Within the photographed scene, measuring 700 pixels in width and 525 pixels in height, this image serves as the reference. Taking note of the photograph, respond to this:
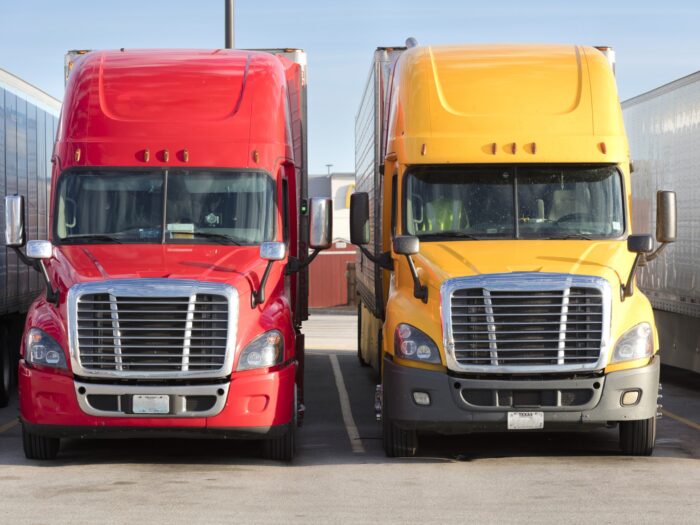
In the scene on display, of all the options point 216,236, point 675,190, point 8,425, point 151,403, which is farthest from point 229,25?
point 151,403

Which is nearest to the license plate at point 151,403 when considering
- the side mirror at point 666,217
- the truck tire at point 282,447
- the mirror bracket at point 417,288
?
the truck tire at point 282,447

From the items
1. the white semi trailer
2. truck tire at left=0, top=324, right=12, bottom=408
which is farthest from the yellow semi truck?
truck tire at left=0, top=324, right=12, bottom=408

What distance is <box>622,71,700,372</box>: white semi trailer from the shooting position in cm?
1780

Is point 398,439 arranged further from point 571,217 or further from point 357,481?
point 571,217

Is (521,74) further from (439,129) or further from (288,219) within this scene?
(288,219)

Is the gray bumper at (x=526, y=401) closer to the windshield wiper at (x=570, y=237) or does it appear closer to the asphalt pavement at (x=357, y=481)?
the asphalt pavement at (x=357, y=481)

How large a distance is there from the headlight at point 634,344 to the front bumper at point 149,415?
293 centimetres

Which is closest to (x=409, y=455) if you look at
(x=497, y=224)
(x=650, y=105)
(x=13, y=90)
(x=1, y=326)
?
(x=497, y=224)

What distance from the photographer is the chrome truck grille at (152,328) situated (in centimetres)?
1149

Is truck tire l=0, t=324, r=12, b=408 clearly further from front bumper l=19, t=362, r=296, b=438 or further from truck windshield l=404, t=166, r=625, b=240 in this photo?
truck windshield l=404, t=166, r=625, b=240

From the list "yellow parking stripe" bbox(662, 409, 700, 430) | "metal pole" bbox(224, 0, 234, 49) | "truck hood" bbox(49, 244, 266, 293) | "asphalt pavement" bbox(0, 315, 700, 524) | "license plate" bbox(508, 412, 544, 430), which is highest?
"metal pole" bbox(224, 0, 234, 49)

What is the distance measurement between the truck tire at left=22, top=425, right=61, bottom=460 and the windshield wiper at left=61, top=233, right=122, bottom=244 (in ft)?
5.80

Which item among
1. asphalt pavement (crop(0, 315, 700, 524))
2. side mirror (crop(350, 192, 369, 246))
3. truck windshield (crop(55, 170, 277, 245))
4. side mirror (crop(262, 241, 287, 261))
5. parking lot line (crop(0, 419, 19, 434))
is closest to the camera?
asphalt pavement (crop(0, 315, 700, 524))

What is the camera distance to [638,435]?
1211 centimetres
